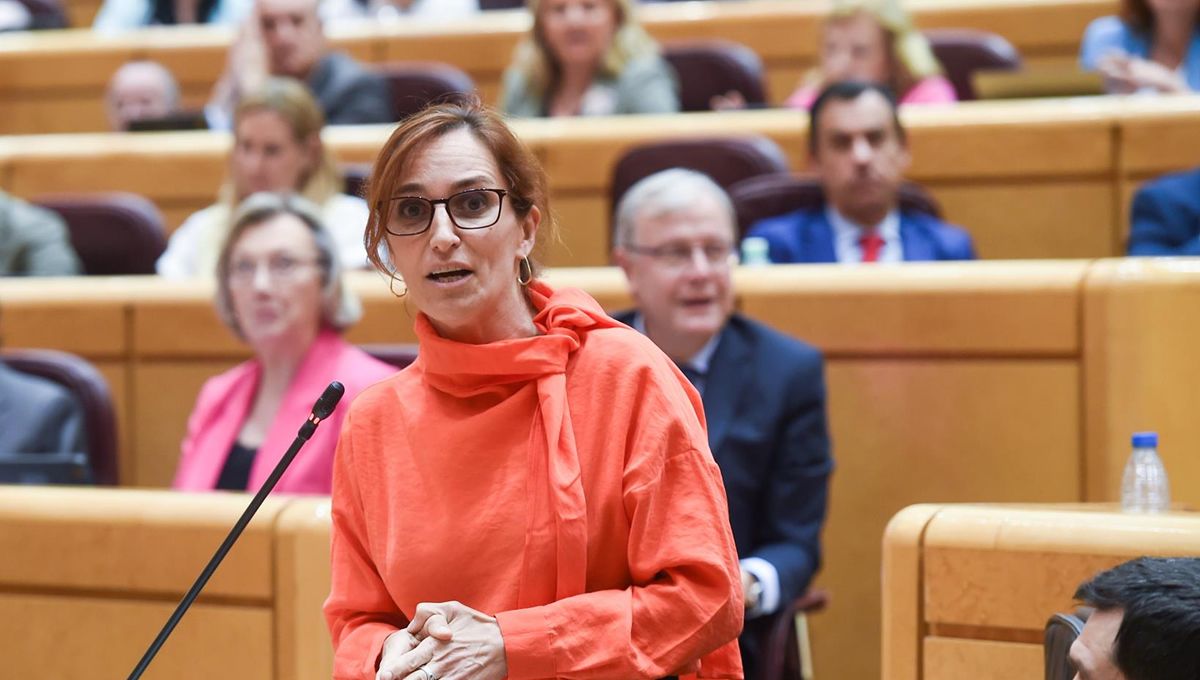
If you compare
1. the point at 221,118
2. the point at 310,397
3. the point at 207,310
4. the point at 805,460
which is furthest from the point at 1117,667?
the point at 221,118

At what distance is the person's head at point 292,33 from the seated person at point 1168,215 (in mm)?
1473

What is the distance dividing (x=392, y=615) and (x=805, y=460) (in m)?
0.68

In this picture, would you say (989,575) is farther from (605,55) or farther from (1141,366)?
(605,55)

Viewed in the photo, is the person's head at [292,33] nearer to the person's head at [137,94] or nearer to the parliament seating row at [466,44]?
the person's head at [137,94]

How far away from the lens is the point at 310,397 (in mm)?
1774

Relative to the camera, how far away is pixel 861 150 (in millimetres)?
2078

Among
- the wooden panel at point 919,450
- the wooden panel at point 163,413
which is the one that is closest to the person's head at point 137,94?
the wooden panel at point 163,413

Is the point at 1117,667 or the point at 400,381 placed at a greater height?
the point at 400,381

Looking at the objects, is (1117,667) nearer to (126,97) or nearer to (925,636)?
(925,636)

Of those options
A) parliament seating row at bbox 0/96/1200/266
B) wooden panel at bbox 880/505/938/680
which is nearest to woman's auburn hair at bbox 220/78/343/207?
parliament seating row at bbox 0/96/1200/266

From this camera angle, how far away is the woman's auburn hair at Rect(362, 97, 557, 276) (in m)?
0.92

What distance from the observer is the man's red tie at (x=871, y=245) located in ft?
6.75

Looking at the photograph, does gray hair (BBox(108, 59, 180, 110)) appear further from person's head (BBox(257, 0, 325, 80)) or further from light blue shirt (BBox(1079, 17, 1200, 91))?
light blue shirt (BBox(1079, 17, 1200, 91))

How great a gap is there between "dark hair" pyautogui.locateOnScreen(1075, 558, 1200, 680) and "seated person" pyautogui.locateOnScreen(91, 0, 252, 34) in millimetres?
3254
